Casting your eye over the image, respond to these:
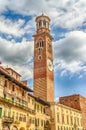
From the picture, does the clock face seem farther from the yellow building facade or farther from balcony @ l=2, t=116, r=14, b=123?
balcony @ l=2, t=116, r=14, b=123

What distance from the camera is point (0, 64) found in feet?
152

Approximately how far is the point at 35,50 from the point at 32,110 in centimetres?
3698

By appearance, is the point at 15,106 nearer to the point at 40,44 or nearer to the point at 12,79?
the point at 12,79

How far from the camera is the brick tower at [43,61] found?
74.1 metres

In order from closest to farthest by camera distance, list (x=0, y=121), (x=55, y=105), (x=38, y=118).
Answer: (x=0, y=121)
(x=38, y=118)
(x=55, y=105)

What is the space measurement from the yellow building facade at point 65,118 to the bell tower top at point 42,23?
32856 millimetres

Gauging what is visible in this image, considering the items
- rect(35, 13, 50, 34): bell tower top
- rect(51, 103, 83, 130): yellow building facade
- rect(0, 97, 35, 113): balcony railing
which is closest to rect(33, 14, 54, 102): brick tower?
rect(35, 13, 50, 34): bell tower top

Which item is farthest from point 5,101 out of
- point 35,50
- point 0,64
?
point 35,50

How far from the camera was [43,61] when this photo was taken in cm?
7850

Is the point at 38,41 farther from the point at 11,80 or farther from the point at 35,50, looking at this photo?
the point at 11,80

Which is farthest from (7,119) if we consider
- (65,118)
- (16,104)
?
(65,118)

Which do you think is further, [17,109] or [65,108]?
[65,108]

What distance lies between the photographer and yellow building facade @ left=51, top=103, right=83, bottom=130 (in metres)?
58.4

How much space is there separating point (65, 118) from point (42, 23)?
38.5 m
